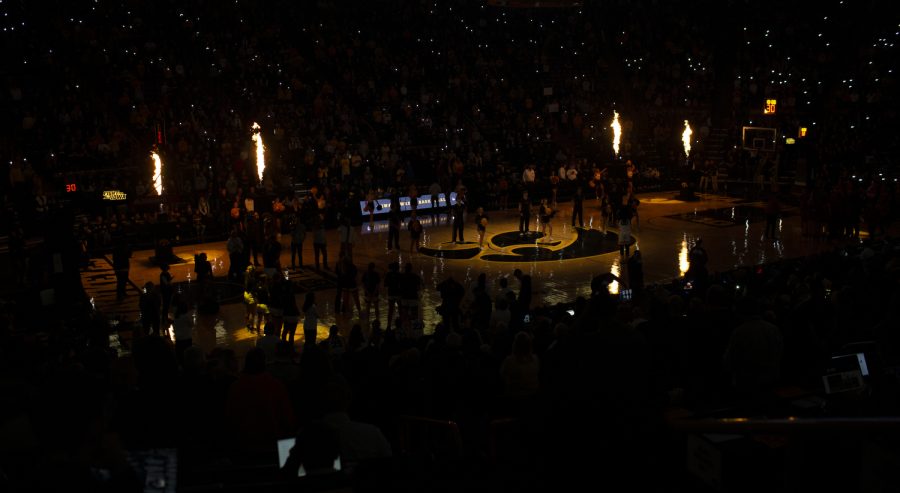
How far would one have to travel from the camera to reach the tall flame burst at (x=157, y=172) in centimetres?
2389

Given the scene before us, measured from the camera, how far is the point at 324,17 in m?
36.5

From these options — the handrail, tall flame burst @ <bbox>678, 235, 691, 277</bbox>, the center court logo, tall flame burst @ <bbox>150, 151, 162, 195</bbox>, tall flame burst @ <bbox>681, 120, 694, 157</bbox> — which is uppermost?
tall flame burst @ <bbox>681, 120, 694, 157</bbox>

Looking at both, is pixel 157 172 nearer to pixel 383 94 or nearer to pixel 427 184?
pixel 427 184

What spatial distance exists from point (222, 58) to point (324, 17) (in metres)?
6.33

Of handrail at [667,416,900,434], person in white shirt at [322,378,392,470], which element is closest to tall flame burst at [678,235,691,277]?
person in white shirt at [322,378,392,470]

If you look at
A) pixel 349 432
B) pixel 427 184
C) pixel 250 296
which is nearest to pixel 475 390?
pixel 349 432

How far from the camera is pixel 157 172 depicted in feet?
79.0

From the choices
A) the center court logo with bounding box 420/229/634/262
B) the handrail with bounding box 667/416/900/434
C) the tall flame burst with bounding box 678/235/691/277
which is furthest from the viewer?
the center court logo with bounding box 420/229/634/262

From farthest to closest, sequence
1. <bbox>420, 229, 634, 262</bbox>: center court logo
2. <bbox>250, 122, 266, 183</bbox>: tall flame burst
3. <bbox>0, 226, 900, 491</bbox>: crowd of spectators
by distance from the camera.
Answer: <bbox>250, 122, 266, 183</bbox>: tall flame burst → <bbox>420, 229, 634, 262</bbox>: center court logo → <bbox>0, 226, 900, 491</bbox>: crowd of spectators

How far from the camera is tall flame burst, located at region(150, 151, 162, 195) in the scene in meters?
23.9

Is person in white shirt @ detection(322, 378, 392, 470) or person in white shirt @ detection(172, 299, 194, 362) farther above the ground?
person in white shirt @ detection(322, 378, 392, 470)

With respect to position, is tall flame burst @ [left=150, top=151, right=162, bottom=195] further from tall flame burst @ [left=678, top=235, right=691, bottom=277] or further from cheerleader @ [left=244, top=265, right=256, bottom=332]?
tall flame burst @ [left=678, top=235, right=691, bottom=277]

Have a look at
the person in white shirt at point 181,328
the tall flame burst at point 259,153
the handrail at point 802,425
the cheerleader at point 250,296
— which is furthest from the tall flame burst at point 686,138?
the handrail at point 802,425

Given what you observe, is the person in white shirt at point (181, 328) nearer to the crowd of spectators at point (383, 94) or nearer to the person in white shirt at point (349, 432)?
the crowd of spectators at point (383, 94)
